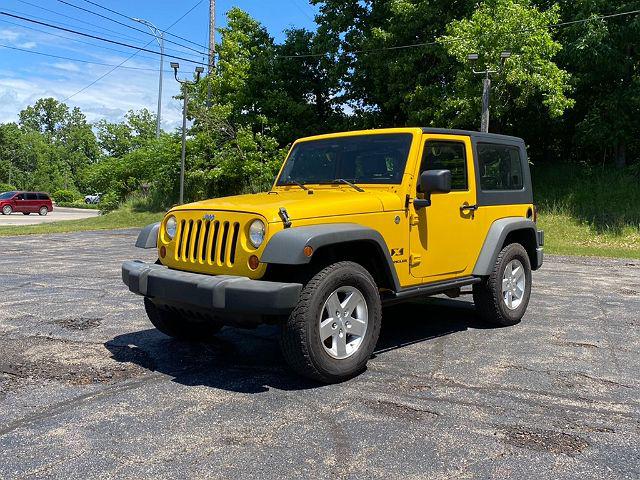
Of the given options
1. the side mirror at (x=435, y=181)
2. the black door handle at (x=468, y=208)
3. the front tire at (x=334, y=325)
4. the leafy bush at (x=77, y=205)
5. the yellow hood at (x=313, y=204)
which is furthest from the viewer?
the leafy bush at (x=77, y=205)

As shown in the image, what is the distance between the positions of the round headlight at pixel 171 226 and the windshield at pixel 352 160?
133 centimetres

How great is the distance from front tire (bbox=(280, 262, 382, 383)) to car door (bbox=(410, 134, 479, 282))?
780 mm

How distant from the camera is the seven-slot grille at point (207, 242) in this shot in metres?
4.43

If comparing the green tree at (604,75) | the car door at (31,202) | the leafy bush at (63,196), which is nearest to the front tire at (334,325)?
the green tree at (604,75)

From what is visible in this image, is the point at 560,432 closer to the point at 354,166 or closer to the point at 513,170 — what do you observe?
the point at 354,166

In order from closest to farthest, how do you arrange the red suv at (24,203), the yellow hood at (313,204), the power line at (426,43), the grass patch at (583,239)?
the yellow hood at (313,204), the grass patch at (583,239), the power line at (426,43), the red suv at (24,203)

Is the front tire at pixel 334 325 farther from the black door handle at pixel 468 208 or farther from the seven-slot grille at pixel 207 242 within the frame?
the black door handle at pixel 468 208

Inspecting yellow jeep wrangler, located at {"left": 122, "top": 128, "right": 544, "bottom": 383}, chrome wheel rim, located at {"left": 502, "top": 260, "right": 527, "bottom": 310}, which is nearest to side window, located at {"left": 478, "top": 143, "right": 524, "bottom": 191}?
yellow jeep wrangler, located at {"left": 122, "top": 128, "right": 544, "bottom": 383}

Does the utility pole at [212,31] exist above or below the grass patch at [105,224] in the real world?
above

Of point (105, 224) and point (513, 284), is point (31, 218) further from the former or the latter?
point (513, 284)

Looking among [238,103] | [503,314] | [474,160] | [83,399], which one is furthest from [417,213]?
[238,103]

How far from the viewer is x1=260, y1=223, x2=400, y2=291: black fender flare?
4.07m

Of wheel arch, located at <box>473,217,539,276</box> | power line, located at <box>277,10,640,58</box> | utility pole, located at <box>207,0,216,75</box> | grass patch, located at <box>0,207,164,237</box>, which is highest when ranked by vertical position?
utility pole, located at <box>207,0,216,75</box>

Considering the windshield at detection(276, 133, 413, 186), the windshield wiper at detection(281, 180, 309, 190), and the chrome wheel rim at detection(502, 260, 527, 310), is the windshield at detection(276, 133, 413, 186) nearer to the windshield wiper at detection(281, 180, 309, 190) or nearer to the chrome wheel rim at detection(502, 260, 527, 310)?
the windshield wiper at detection(281, 180, 309, 190)
